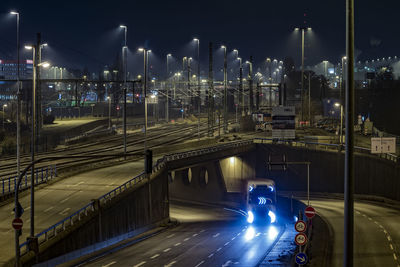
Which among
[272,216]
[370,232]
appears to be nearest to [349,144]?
[370,232]

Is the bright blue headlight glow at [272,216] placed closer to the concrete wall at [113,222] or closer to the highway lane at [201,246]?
the highway lane at [201,246]

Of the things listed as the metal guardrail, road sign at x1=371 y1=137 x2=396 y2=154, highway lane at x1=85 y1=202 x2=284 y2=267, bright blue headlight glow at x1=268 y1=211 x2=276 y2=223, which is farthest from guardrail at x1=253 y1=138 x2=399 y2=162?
the metal guardrail

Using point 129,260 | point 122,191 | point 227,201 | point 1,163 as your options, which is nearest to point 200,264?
point 129,260

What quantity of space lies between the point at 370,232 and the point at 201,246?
12490mm

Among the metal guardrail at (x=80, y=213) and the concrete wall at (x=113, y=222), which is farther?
the concrete wall at (x=113, y=222)

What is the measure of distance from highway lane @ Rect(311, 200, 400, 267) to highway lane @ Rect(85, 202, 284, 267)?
5.07 metres

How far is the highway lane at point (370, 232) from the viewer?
29.4 m

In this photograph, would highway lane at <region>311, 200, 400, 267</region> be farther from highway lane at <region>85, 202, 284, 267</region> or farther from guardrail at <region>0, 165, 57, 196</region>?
guardrail at <region>0, 165, 57, 196</region>

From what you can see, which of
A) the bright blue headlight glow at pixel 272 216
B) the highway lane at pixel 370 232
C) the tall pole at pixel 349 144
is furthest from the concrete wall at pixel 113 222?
the tall pole at pixel 349 144

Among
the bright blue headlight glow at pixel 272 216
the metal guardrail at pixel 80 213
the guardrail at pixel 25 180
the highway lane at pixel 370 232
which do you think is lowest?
the bright blue headlight glow at pixel 272 216

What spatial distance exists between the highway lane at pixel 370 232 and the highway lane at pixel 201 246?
507 centimetres

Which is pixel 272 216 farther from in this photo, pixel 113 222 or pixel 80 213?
pixel 80 213

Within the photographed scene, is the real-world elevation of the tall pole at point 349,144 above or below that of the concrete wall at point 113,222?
above

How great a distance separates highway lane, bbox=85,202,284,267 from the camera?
3147cm
